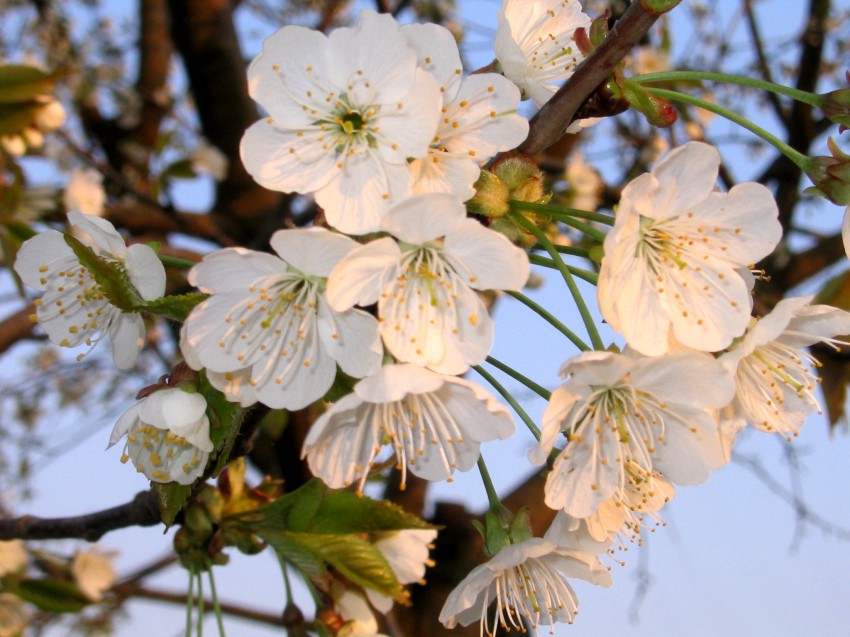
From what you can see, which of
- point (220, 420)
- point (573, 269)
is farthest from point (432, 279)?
point (220, 420)

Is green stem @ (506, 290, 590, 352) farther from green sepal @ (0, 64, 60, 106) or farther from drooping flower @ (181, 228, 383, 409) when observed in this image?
green sepal @ (0, 64, 60, 106)

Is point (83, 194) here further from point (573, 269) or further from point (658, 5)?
point (658, 5)

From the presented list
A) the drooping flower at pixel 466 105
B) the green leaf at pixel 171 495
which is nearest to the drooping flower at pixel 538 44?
the drooping flower at pixel 466 105

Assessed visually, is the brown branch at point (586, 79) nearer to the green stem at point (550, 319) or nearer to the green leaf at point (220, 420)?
the green stem at point (550, 319)

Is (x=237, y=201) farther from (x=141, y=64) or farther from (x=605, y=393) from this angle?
(x=605, y=393)

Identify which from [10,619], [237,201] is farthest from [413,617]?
Result: [237,201]

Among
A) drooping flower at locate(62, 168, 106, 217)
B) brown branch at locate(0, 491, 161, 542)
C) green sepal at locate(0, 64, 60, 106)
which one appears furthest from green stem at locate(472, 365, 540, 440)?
drooping flower at locate(62, 168, 106, 217)
